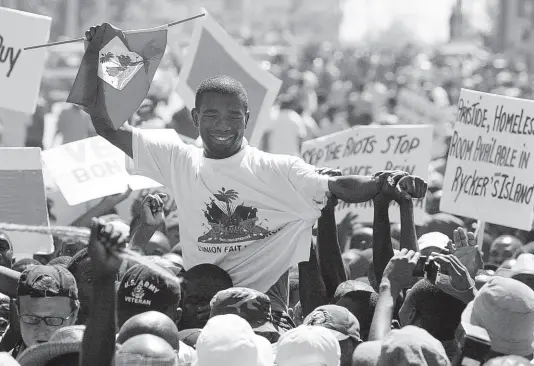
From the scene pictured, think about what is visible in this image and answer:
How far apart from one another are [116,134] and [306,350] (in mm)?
1959

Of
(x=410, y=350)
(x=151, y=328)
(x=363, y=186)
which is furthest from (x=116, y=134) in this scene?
(x=410, y=350)

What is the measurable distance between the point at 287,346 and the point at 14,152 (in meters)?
3.72

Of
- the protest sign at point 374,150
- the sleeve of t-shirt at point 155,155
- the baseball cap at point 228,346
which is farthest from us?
the protest sign at point 374,150

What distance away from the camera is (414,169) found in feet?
28.1

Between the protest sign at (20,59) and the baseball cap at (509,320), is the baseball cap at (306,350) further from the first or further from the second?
the protest sign at (20,59)

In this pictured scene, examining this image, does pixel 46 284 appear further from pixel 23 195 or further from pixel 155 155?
pixel 23 195

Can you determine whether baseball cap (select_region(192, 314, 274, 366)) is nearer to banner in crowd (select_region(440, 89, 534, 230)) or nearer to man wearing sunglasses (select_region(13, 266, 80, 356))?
man wearing sunglasses (select_region(13, 266, 80, 356))

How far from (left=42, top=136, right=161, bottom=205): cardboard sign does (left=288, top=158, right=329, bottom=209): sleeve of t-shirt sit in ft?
7.30

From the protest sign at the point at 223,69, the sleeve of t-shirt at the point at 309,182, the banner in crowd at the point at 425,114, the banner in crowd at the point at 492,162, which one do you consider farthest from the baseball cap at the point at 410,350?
the banner in crowd at the point at 425,114

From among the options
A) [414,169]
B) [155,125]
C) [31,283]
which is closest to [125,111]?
[31,283]

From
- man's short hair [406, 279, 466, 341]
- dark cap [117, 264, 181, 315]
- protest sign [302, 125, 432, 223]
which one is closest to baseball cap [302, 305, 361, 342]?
man's short hair [406, 279, 466, 341]

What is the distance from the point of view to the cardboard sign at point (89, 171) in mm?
7645

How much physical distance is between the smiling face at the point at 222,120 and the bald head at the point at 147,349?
1.55m

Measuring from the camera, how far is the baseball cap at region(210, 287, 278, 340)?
4.64 meters
